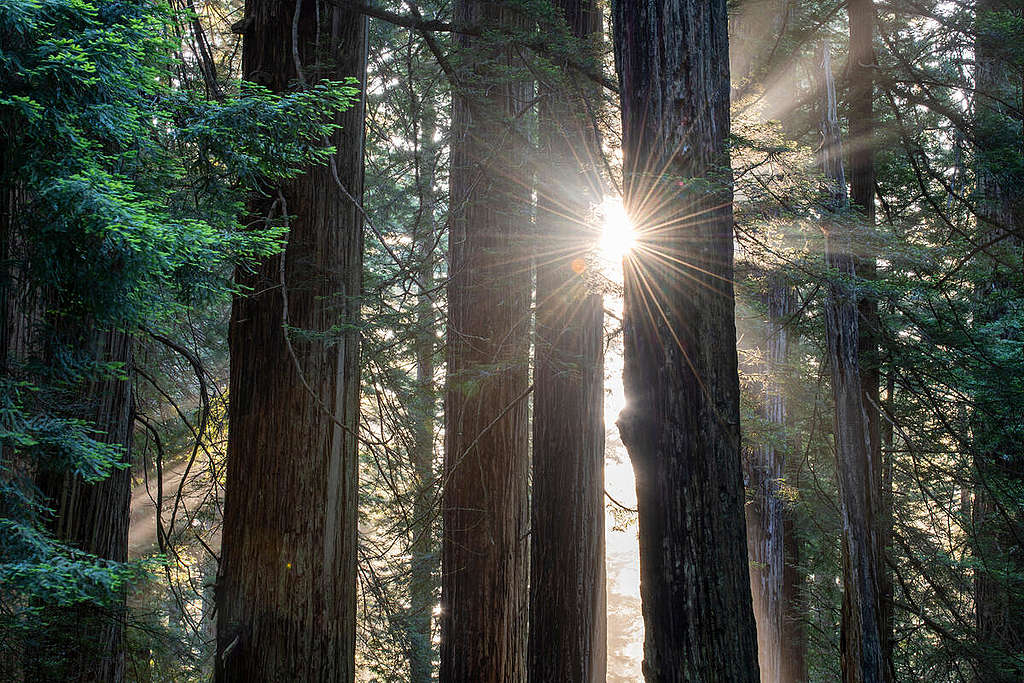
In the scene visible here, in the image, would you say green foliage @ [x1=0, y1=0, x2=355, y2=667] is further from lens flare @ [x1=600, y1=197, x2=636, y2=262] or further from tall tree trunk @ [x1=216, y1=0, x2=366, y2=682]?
lens flare @ [x1=600, y1=197, x2=636, y2=262]

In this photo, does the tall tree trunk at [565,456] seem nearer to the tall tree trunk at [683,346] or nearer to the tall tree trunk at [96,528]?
the tall tree trunk at [683,346]

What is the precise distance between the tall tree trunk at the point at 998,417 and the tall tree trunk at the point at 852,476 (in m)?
1.18

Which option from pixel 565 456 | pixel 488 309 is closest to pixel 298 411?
pixel 488 309

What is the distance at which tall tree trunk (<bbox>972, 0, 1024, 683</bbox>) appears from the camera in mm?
6543

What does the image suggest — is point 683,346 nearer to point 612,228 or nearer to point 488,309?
point 612,228

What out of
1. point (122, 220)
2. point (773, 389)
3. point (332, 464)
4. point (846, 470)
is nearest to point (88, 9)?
point (122, 220)

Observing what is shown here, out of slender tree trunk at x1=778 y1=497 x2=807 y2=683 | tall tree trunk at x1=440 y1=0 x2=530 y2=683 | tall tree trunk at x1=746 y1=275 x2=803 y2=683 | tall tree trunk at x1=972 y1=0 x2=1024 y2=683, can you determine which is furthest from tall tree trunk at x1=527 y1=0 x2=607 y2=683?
slender tree trunk at x1=778 y1=497 x2=807 y2=683

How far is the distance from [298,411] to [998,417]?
265 inches

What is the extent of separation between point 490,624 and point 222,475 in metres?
2.54

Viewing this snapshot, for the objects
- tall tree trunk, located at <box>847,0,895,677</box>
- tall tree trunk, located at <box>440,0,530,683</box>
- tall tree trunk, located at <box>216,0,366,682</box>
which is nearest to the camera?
tall tree trunk, located at <box>216,0,366,682</box>

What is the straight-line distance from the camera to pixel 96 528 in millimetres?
4598

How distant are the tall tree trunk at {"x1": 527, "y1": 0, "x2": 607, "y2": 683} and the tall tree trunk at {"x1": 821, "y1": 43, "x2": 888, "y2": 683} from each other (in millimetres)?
2337

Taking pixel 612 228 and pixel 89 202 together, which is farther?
pixel 612 228

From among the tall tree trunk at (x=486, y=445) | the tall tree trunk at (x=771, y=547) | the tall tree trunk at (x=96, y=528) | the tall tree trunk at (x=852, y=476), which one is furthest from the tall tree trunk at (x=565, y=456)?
the tall tree trunk at (x=771, y=547)
